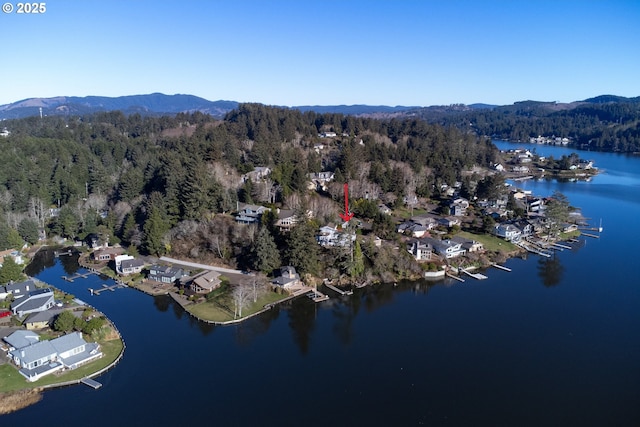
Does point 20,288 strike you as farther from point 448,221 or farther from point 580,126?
point 580,126

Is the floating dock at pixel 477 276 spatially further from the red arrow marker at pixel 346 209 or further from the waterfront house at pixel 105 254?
the waterfront house at pixel 105 254

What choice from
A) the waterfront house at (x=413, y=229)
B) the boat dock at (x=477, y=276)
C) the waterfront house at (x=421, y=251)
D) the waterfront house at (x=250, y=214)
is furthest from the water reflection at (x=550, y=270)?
the waterfront house at (x=250, y=214)

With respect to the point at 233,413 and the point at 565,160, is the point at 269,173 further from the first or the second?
the point at 565,160

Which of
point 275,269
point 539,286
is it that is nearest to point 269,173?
point 275,269

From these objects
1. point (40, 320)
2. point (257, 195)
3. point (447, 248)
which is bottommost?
point (40, 320)

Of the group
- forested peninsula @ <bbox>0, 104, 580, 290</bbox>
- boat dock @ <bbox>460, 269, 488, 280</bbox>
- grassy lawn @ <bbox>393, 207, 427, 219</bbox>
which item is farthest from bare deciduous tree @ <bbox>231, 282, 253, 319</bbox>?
grassy lawn @ <bbox>393, 207, 427, 219</bbox>

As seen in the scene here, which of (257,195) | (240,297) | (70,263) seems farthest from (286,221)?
(70,263)
